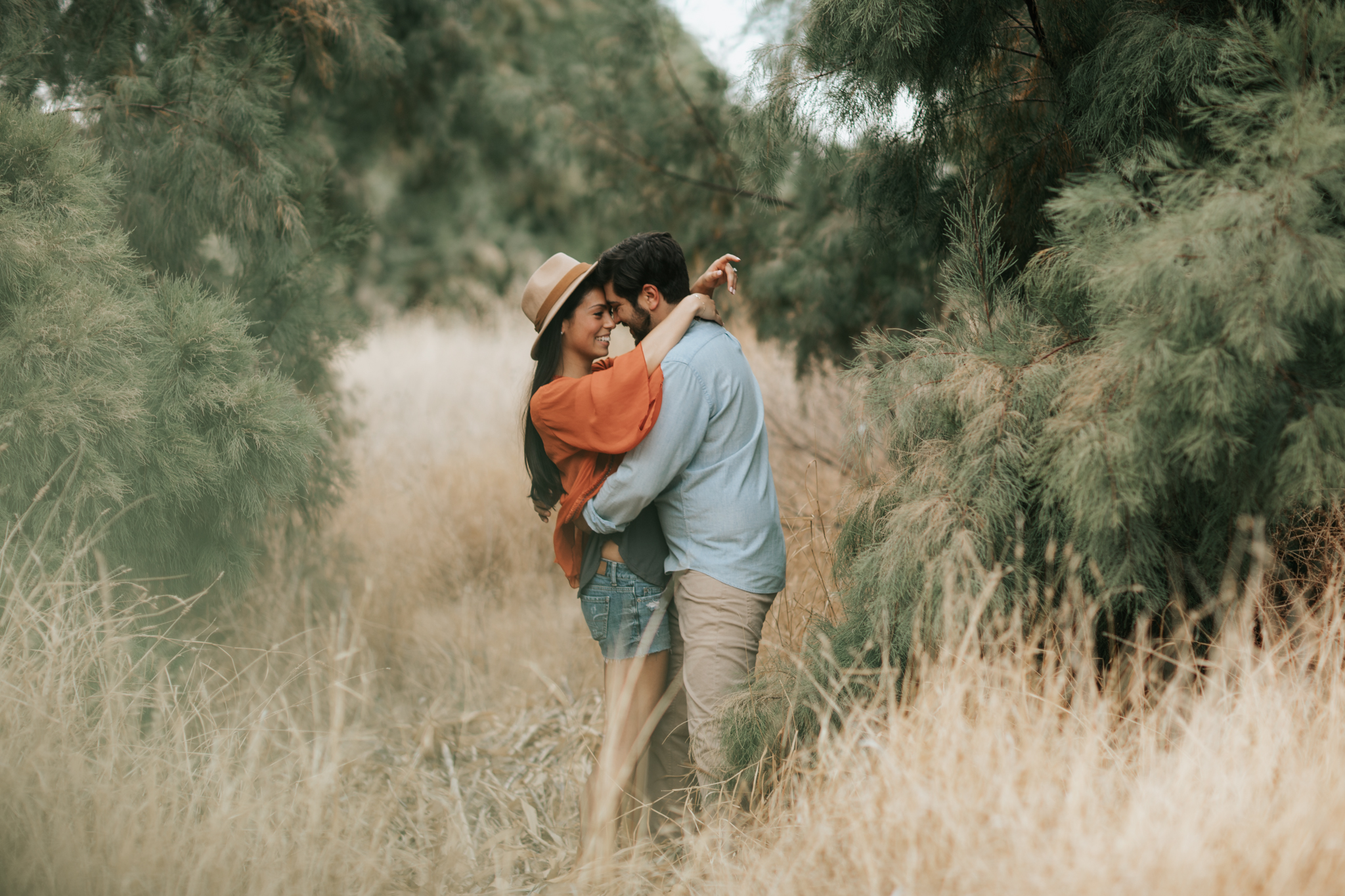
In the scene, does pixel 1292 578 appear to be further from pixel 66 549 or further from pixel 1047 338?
pixel 66 549

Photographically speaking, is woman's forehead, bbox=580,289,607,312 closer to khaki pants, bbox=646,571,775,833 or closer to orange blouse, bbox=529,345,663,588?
orange blouse, bbox=529,345,663,588

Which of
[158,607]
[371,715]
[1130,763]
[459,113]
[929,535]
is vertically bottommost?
[371,715]

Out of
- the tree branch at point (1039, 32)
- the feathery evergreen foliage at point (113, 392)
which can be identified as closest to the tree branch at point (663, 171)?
the tree branch at point (1039, 32)

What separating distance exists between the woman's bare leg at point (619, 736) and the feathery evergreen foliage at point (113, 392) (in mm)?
1446

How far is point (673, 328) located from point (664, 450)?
388 mm

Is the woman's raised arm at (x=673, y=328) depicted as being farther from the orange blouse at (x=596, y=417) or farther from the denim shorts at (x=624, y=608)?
the denim shorts at (x=624, y=608)

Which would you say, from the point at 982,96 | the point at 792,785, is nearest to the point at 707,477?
the point at 792,785

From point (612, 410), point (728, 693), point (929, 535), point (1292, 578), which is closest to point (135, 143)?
point (612, 410)

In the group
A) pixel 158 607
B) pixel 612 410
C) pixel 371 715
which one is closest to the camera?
pixel 612 410

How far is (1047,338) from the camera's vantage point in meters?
2.66

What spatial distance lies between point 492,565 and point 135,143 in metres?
3.12

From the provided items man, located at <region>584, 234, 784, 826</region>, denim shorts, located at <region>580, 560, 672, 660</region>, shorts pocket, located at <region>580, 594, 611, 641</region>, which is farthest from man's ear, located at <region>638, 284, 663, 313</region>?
shorts pocket, located at <region>580, 594, 611, 641</region>

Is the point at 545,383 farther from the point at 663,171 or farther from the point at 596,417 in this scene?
the point at 663,171

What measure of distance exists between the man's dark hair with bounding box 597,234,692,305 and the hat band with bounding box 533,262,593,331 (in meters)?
0.08
